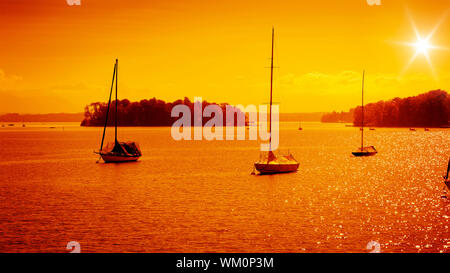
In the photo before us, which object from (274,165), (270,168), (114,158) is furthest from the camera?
(114,158)

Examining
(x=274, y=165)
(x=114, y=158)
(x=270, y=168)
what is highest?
(x=274, y=165)

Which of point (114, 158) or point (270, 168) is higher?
point (114, 158)

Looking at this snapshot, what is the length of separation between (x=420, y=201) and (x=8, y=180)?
2031 inches

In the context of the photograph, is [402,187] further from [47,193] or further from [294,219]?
[47,193]

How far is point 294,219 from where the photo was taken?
35.2m

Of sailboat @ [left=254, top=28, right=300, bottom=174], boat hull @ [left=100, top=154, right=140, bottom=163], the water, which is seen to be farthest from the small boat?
boat hull @ [left=100, top=154, right=140, bottom=163]

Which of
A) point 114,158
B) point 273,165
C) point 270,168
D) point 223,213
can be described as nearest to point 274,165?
point 273,165

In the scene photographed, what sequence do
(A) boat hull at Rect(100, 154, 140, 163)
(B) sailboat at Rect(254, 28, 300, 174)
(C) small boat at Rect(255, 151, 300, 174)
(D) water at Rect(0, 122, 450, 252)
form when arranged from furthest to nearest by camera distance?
(A) boat hull at Rect(100, 154, 140, 163) → (C) small boat at Rect(255, 151, 300, 174) → (B) sailboat at Rect(254, 28, 300, 174) → (D) water at Rect(0, 122, 450, 252)

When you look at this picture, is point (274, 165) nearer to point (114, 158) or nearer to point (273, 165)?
point (273, 165)

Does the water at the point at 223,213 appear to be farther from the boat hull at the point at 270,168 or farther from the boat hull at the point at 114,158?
the boat hull at the point at 114,158

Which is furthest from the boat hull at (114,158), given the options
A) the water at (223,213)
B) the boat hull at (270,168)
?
the boat hull at (270,168)

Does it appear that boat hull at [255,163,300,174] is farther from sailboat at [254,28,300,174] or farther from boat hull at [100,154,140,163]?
boat hull at [100,154,140,163]

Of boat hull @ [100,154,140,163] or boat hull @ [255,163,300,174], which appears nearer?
boat hull @ [255,163,300,174]
